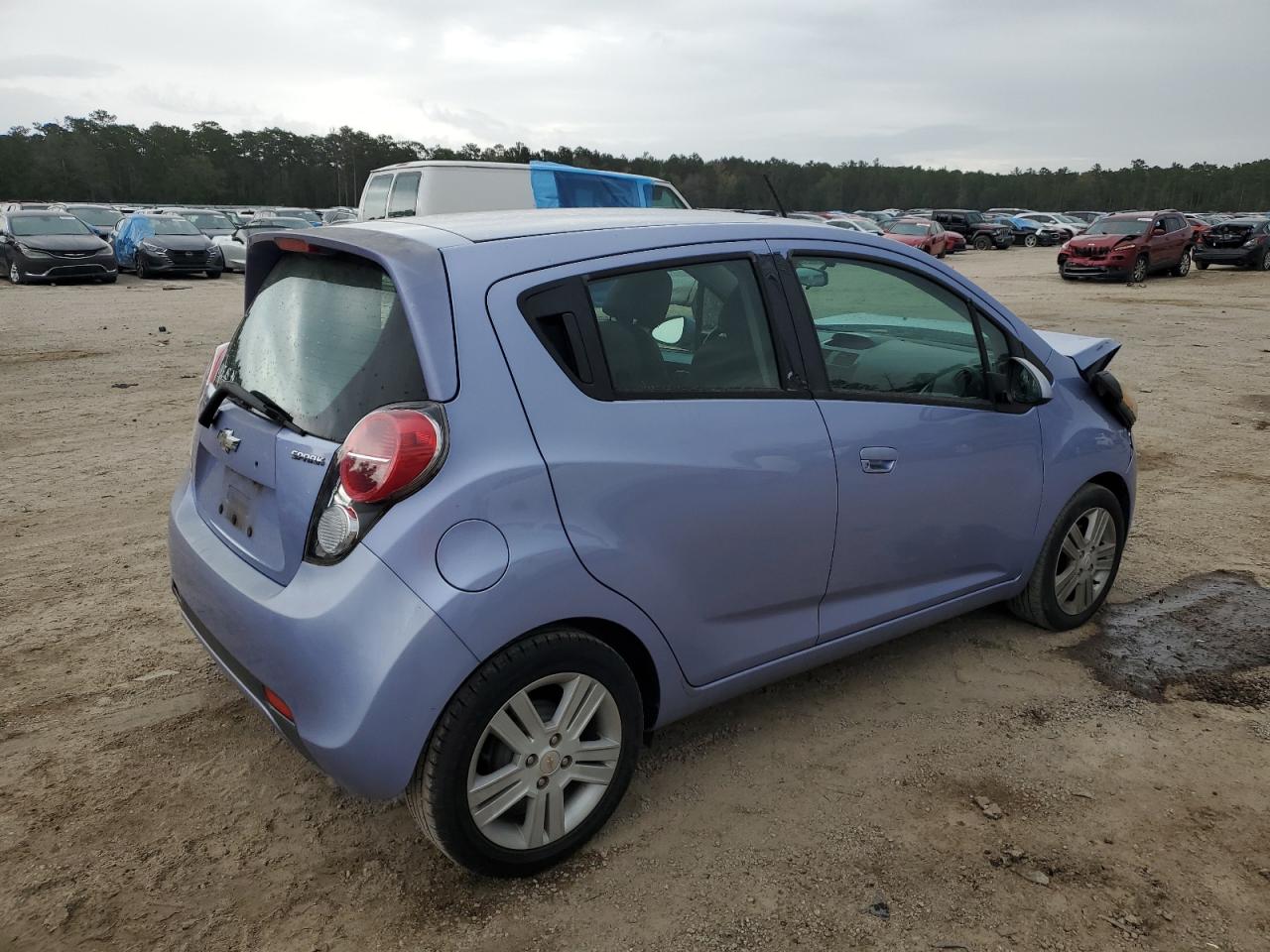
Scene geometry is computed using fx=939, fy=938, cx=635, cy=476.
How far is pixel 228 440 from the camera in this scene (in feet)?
9.02

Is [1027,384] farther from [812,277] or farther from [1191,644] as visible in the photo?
[1191,644]

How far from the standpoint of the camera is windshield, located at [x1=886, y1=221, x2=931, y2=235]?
104 feet

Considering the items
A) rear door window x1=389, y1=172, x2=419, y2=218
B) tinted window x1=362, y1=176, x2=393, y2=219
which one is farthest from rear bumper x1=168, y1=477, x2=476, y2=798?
tinted window x1=362, y1=176, x2=393, y2=219

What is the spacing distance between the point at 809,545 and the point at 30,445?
6.44 m

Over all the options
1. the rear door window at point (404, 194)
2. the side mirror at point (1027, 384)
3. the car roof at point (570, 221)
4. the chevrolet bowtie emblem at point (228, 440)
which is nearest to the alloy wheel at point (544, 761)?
the chevrolet bowtie emblem at point (228, 440)

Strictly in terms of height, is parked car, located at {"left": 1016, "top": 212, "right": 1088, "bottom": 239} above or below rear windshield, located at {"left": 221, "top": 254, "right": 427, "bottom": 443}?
below

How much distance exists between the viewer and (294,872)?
101 inches

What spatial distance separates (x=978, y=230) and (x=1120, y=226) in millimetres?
20815

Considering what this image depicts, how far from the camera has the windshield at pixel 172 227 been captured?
2312cm

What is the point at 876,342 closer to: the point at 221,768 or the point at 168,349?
the point at 221,768

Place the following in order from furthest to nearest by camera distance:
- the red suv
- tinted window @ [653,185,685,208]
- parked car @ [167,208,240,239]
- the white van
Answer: parked car @ [167,208,240,239] < the red suv < tinted window @ [653,185,685,208] < the white van

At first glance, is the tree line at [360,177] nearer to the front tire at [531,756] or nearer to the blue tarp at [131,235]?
the blue tarp at [131,235]

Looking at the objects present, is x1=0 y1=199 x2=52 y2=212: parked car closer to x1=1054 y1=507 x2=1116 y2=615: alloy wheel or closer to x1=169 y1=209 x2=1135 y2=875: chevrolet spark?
x1=169 y1=209 x2=1135 y2=875: chevrolet spark

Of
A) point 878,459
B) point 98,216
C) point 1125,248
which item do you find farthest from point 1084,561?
point 98,216
